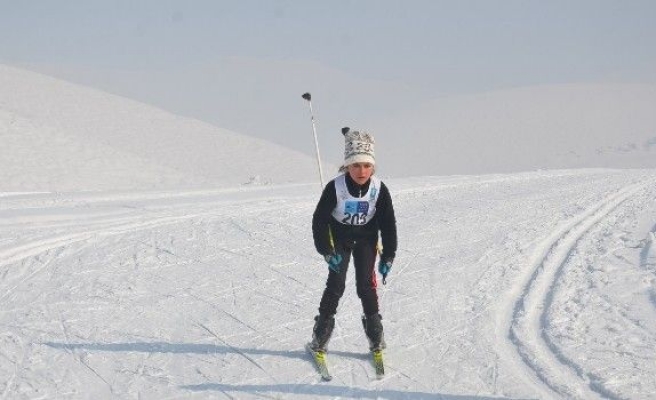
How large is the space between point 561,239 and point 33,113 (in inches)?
1394

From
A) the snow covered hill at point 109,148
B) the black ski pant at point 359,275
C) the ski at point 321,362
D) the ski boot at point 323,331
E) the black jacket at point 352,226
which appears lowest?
the ski at point 321,362

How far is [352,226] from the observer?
5.15 meters

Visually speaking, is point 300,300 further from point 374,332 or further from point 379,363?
point 379,363

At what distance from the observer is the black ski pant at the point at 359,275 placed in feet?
17.0

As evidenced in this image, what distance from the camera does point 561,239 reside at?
10.4 metres

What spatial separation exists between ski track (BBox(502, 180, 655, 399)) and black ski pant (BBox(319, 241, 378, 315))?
1336 millimetres

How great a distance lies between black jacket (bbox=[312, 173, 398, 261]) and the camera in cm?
504

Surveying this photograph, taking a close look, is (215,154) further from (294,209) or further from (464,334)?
(464,334)

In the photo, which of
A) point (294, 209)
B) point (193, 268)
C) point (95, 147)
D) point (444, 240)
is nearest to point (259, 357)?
point (193, 268)

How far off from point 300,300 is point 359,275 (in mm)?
2159

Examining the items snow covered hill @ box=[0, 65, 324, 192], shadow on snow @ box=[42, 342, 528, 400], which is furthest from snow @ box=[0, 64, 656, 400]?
snow covered hill @ box=[0, 65, 324, 192]

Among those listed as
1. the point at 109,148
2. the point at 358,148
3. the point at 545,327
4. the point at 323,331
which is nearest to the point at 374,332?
the point at 323,331

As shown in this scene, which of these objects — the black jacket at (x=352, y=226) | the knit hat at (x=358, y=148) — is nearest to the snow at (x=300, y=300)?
the black jacket at (x=352, y=226)

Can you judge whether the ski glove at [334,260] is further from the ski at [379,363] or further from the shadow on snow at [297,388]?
the shadow on snow at [297,388]
